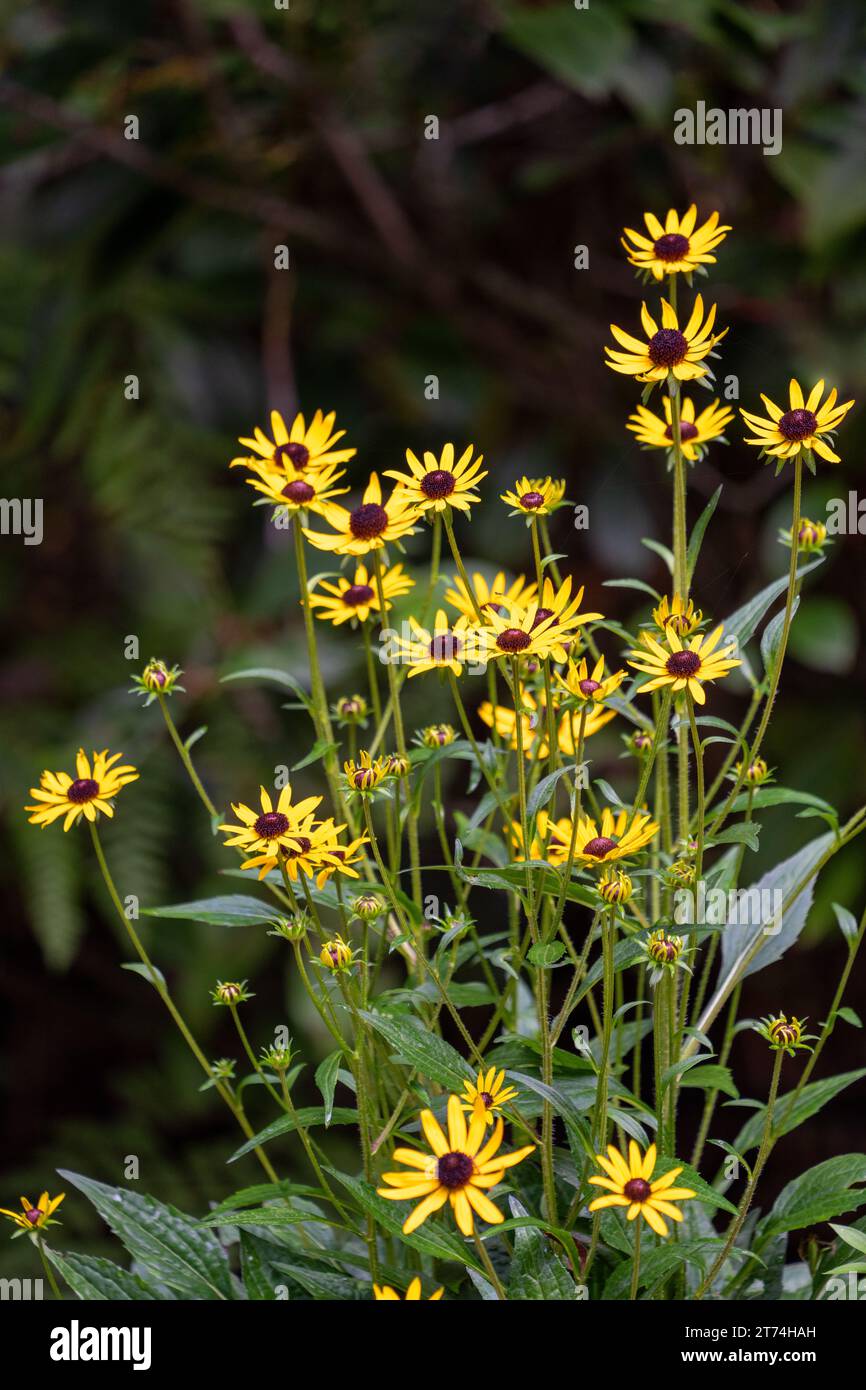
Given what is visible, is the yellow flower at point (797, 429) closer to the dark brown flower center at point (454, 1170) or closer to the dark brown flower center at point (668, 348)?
the dark brown flower center at point (668, 348)

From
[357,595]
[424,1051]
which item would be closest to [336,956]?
[424,1051]

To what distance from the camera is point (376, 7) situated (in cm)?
107

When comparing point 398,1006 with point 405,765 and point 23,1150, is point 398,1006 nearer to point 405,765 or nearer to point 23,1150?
point 405,765

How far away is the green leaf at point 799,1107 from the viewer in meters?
0.42

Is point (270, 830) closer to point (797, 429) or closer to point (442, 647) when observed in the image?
point (442, 647)

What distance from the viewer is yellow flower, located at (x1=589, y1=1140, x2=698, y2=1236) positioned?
316mm

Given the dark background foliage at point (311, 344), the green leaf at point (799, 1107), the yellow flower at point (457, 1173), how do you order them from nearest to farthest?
the yellow flower at point (457, 1173), the green leaf at point (799, 1107), the dark background foliage at point (311, 344)

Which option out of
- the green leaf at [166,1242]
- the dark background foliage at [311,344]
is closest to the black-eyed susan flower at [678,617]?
the green leaf at [166,1242]

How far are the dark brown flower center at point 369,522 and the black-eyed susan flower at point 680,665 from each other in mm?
87

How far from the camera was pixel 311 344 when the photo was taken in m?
1.30

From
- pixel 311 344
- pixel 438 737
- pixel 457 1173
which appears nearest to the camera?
pixel 457 1173

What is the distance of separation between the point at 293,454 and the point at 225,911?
15cm

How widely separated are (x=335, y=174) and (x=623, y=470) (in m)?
0.42

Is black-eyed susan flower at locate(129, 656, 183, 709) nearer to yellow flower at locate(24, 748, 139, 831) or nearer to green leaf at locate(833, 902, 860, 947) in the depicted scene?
yellow flower at locate(24, 748, 139, 831)
